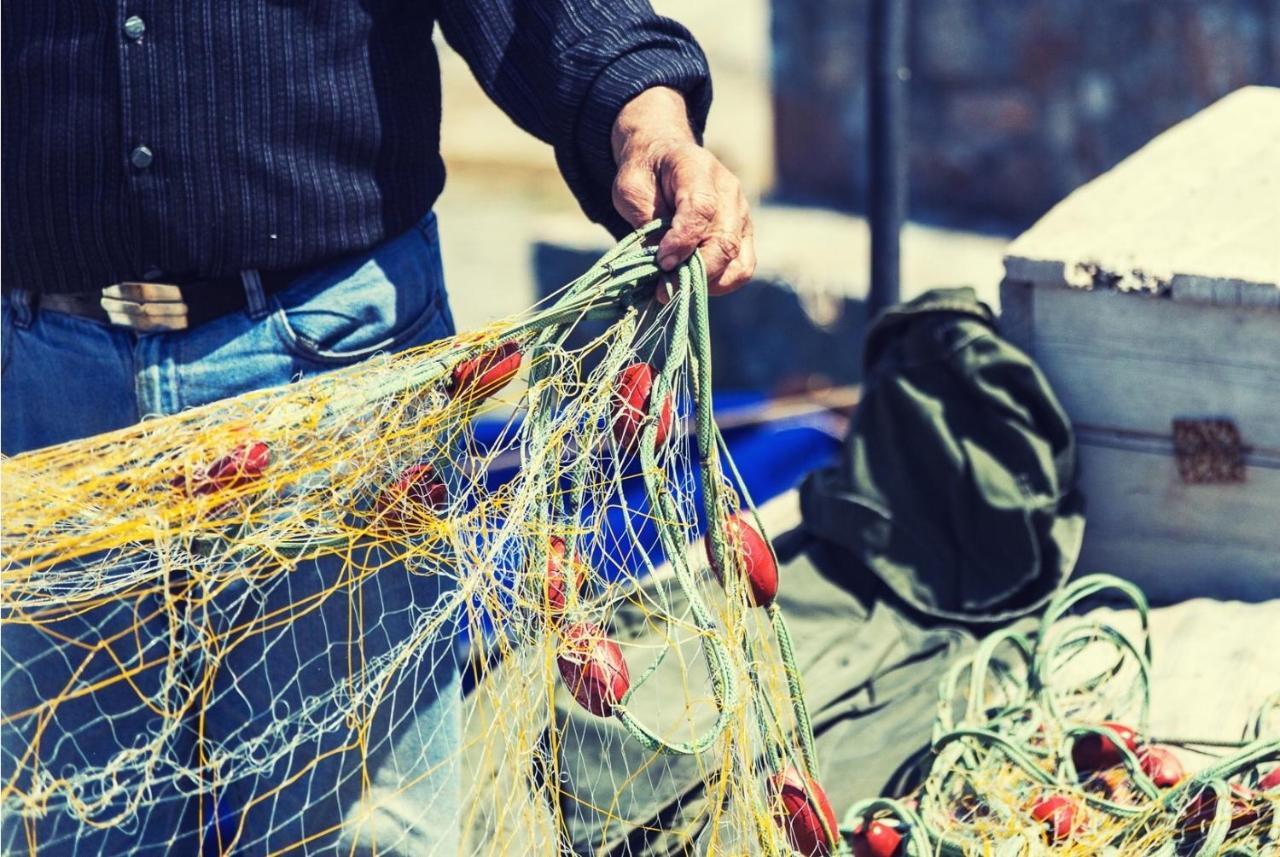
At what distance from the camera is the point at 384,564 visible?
1.39 meters

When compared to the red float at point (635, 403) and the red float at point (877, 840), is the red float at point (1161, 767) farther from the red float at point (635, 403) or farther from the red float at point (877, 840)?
the red float at point (635, 403)

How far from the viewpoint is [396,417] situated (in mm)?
1420

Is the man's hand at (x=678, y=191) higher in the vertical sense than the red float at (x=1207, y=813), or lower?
higher

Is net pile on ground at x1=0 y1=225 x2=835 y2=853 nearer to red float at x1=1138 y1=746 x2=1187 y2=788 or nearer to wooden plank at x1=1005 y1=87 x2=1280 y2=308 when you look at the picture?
red float at x1=1138 y1=746 x2=1187 y2=788

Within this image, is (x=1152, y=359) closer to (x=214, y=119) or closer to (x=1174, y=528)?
(x=1174, y=528)

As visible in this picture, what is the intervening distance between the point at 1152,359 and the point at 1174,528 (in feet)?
0.83

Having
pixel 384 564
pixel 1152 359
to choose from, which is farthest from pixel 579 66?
pixel 1152 359

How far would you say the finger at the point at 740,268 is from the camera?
4.79ft

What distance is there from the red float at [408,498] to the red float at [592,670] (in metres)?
0.19

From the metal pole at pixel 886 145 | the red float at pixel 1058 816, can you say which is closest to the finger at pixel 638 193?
the red float at pixel 1058 816

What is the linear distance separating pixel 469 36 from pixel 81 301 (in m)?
0.50

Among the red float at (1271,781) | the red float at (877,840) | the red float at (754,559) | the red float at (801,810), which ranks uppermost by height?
the red float at (754,559)

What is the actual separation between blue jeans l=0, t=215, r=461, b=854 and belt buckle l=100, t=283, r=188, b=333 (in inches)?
0.7

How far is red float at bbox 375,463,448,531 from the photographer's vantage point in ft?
4.86
